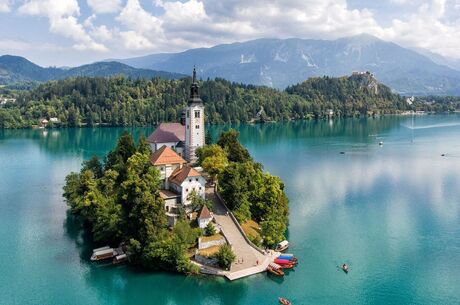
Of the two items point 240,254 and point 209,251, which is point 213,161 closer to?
point 209,251

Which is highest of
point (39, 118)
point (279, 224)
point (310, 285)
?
point (39, 118)

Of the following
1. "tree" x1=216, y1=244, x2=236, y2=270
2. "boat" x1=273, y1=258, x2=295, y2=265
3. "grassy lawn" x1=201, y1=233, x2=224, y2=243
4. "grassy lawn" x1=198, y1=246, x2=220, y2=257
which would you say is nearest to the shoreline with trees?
"tree" x1=216, y1=244, x2=236, y2=270

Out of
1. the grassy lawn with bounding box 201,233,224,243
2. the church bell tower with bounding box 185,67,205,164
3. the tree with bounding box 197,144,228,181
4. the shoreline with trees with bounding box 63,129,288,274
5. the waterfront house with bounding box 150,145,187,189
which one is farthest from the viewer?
the church bell tower with bounding box 185,67,205,164

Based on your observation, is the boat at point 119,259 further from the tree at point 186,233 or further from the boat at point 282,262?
the boat at point 282,262

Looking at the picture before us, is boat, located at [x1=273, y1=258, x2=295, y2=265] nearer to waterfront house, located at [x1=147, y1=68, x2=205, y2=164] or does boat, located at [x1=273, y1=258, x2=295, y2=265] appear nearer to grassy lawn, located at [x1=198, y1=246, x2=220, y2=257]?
grassy lawn, located at [x1=198, y1=246, x2=220, y2=257]

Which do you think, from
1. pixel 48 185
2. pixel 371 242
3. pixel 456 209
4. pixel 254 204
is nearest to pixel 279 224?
pixel 254 204

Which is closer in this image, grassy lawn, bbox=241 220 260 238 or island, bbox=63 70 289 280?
island, bbox=63 70 289 280

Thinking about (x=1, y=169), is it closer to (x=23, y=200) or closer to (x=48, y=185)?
(x=48, y=185)
